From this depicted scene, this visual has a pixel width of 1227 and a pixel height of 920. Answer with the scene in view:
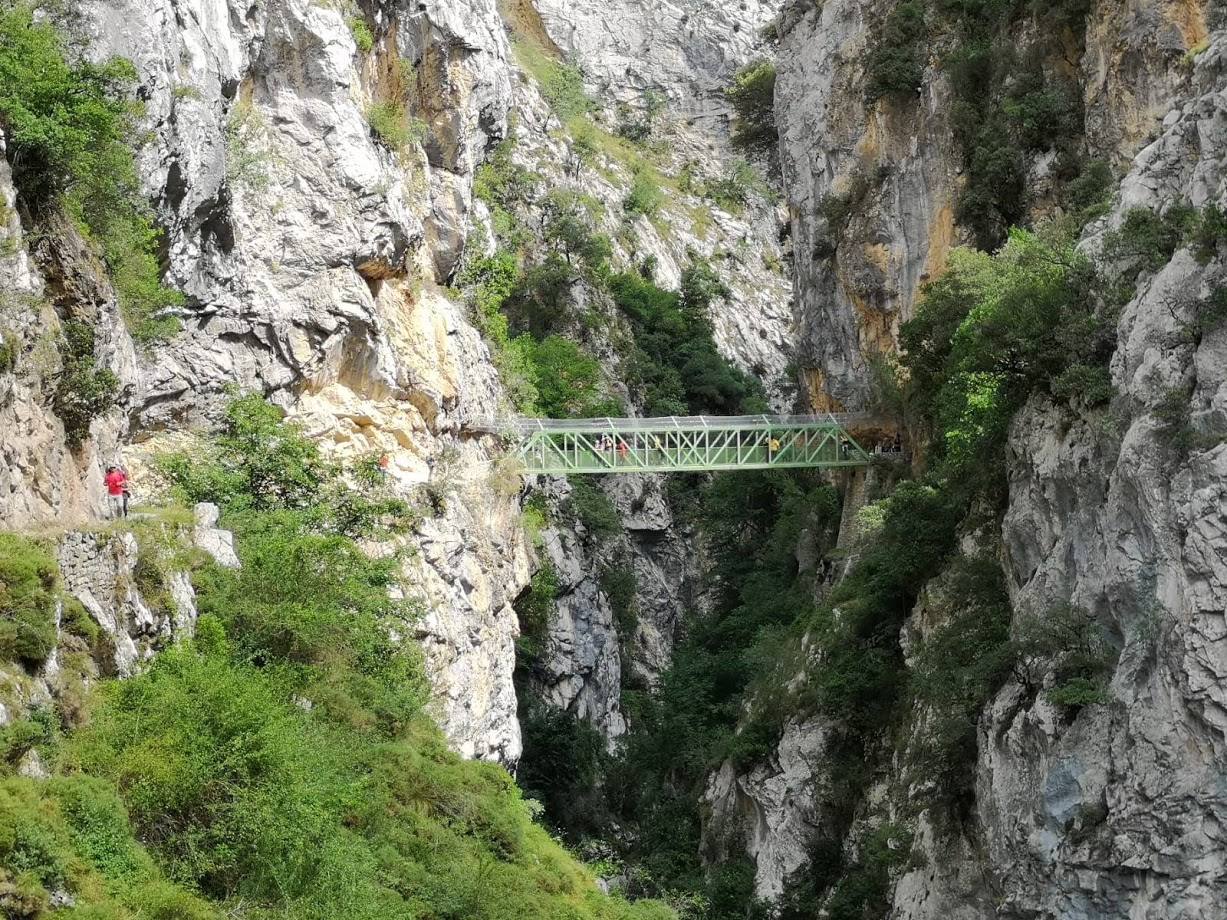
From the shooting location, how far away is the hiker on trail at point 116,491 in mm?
20516

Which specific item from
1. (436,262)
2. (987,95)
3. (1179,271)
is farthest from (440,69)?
(1179,271)

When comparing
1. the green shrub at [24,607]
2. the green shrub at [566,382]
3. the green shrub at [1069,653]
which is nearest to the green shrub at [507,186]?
the green shrub at [566,382]

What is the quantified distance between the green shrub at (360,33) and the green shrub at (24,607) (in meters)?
19.9

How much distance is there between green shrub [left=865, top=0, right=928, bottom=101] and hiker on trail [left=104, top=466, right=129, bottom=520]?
868 inches

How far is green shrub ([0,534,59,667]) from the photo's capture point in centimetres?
1505

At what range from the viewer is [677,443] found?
Result: 38.2 metres

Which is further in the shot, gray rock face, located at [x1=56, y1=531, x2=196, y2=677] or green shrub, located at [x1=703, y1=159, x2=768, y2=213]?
green shrub, located at [x1=703, y1=159, x2=768, y2=213]

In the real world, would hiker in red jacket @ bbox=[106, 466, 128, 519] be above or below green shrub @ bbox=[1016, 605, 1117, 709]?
above

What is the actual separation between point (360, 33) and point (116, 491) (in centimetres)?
1607

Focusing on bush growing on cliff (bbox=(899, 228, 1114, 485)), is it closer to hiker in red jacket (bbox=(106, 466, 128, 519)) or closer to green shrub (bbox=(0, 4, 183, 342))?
hiker in red jacket (bbox=(106, 466, 128, 519))

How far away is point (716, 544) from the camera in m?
49.1

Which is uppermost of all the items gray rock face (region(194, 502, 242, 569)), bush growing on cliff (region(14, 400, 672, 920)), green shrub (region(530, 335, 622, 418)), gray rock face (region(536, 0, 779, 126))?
gray rock face (region(536, 0, 779, 126))

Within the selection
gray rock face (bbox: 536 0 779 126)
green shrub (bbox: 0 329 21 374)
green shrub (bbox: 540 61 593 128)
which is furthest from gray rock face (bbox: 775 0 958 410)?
gray rock face (bbox: 536 0 779 126)

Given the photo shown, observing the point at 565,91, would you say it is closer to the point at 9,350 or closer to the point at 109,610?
the point at 9,350
